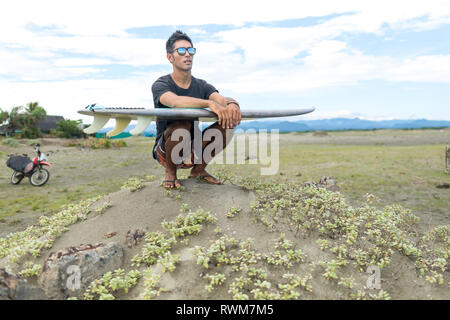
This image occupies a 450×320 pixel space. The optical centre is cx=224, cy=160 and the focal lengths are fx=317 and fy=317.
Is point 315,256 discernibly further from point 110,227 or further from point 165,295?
point 110,227

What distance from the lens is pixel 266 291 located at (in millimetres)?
2979

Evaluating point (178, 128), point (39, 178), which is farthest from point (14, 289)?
point (39, 178)

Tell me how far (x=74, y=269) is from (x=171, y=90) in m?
2.84

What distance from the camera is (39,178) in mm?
10648

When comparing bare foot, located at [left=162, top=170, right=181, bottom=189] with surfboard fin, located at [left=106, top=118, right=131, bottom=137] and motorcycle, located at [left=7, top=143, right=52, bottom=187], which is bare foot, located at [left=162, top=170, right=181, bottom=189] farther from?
motorcycle, located at [left=7, top=143, right=52, bottom=187]

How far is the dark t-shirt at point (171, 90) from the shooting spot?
15.6ft

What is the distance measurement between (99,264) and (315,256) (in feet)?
7.92

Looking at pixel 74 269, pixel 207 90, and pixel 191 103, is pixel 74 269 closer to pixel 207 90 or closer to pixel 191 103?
pixel 191 103

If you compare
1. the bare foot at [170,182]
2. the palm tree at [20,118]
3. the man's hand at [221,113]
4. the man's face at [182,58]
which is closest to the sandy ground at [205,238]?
the bare foot at [170,182]

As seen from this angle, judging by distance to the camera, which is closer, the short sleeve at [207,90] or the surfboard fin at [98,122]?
the surfboard fin at [98,122]

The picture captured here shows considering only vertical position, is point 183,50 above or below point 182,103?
above

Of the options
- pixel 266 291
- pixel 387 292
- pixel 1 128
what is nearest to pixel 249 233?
pixel 266 291

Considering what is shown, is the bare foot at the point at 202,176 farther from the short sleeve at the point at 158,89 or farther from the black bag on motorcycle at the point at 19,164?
the black bag on motorcycle at the point at 19,164
